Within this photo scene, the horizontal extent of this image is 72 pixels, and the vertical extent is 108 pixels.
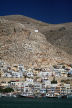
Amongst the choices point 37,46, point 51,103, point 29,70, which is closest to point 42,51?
point 37,46

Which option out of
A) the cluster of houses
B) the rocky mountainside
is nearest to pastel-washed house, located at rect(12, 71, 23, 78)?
the cluster of houses

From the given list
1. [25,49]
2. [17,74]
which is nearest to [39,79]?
[17,74]

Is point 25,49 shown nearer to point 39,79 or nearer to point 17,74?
point 17,74

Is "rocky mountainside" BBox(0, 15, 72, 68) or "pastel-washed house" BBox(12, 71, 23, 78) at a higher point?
"rocky mountainside" BBox(0, 15, 72, 68)

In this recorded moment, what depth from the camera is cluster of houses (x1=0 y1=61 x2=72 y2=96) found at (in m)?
94.7

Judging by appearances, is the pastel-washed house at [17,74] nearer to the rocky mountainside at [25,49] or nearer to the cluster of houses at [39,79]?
the cluster of houses at [39,79]

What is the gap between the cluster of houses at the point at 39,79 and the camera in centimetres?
9469

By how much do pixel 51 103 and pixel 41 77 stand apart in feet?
73.9

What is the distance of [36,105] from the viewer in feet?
244

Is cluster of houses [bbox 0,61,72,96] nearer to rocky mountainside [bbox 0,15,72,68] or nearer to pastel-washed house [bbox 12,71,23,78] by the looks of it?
pastel-washed house [bbox 12,71,23,78]

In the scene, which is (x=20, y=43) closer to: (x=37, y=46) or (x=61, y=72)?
(x=37, y=46)

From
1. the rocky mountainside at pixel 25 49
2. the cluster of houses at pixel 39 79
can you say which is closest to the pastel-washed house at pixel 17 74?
the cluster of houses at pixel 39 79

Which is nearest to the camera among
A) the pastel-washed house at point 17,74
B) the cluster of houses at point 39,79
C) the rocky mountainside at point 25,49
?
the cluster of houses at point 39,79

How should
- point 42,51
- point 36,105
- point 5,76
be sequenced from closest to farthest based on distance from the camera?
point 36,105, point 5,76, point 42,51
